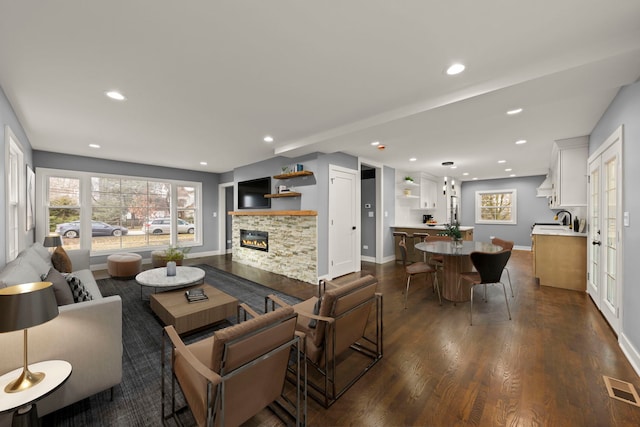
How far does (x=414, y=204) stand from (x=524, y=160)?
2.74 metres

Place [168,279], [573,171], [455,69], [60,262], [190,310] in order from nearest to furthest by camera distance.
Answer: [455,69], [190,310], [168,279], [60,262], [573,171]

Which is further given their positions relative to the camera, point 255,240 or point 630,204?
point 255,240

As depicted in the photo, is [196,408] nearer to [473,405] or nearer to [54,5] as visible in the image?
[473,405]

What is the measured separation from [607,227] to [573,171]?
4.69 feet

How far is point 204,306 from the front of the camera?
278cm

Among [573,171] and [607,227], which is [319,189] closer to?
[607,227]

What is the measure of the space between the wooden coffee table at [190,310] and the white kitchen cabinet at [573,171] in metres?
5.10

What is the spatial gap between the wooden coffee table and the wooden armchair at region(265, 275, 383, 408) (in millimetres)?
1133

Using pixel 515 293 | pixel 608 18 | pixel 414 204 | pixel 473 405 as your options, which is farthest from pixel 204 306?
pixel 414 204

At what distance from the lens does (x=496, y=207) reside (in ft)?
30.4

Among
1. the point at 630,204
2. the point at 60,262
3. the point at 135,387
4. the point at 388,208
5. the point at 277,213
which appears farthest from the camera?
the point at 388,208

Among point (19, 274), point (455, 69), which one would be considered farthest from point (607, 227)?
point (19, 274)

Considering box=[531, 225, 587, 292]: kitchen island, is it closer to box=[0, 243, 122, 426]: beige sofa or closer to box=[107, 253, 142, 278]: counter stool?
box=[0, 243, 122, 426]: beige sofa

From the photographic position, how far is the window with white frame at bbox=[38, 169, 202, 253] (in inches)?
211
